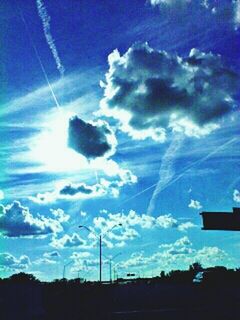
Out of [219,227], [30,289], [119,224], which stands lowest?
[30,289]

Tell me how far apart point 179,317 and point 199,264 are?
6403 inches

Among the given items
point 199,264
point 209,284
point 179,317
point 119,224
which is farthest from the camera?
point 199,264

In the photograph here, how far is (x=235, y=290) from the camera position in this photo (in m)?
29.6

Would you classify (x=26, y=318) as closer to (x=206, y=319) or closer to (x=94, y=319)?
(x=94, y=319)

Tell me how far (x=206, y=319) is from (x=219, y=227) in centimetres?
1525

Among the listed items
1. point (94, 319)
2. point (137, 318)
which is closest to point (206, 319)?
point (137, 318)

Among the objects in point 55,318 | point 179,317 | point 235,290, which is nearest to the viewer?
point 179,317

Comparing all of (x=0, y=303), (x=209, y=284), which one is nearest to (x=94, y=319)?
(x=0, y=303)

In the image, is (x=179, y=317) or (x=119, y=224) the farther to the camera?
(x=119, y=224)

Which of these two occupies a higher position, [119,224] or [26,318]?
[119,224]

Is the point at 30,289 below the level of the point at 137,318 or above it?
above

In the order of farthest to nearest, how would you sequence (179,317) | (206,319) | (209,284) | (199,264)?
(199,264) → (209,284) → (179,317) → (206,319)

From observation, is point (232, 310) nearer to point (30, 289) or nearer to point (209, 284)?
point (30, 289)

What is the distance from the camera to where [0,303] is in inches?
697
